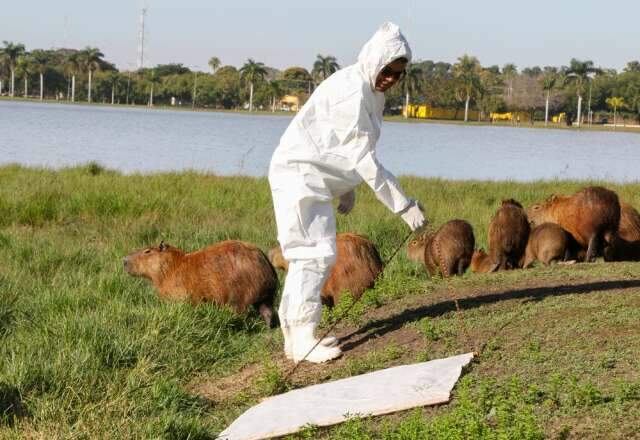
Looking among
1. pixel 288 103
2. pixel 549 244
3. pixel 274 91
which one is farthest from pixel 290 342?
pixel 288 103

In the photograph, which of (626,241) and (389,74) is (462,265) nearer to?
(626,241)

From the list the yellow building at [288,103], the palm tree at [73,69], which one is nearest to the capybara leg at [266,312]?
the yellow building at [288,103]

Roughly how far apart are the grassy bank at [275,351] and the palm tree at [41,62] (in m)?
113

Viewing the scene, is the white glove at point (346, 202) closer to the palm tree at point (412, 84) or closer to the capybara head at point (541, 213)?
the capybara head at point (541, 213)

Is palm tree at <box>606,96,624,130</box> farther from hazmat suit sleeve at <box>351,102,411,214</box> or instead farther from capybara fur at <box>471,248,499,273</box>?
hazmat suit sleeve at <box>351,102,411,214</box>

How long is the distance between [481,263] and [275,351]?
3279mm

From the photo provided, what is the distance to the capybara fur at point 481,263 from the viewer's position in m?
9.25

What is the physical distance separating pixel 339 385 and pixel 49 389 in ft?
5.37

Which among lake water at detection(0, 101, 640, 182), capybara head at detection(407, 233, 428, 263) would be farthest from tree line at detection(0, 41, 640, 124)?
capybara head at detection(407, 233, 428, 263)

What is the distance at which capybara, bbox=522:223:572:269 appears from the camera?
357 inches

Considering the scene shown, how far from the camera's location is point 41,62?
132375 millimetres

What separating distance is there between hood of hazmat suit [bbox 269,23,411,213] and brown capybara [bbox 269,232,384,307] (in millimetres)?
1789

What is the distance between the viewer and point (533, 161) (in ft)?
120

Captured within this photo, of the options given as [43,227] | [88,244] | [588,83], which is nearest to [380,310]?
[88,244]
